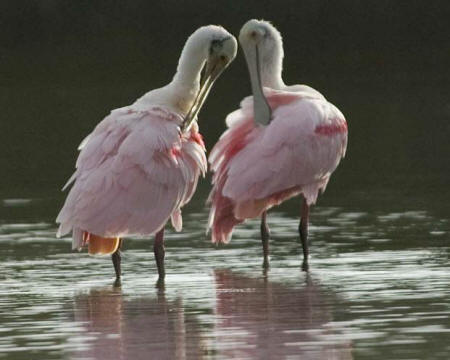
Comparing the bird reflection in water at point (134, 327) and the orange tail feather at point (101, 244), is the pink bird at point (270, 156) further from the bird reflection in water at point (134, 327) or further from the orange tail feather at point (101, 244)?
the bird reflection in water at point (134, 327)

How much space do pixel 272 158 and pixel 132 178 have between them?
1.26m

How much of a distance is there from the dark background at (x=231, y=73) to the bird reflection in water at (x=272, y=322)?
171 inches

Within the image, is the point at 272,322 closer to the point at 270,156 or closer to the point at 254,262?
the point at 254,262

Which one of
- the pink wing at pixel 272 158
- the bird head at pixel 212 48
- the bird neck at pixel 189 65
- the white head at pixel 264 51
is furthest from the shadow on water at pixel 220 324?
the white head at pixel 264 51

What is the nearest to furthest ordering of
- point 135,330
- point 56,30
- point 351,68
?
point 135,330
point 351,68
point 56,30

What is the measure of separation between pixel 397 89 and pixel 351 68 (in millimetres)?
5407

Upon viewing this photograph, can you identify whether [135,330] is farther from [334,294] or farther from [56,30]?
[56,30]

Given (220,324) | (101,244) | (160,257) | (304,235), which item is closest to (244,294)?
(160,257)

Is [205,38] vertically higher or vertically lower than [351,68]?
higher

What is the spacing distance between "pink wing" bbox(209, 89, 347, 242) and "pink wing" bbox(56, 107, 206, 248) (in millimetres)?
674

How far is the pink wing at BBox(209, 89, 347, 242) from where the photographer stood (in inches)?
518

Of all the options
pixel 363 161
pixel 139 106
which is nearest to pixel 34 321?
pixel 139 106

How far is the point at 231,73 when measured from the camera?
3578 centimetres

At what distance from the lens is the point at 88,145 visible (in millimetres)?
12500
